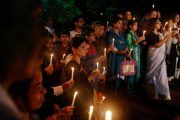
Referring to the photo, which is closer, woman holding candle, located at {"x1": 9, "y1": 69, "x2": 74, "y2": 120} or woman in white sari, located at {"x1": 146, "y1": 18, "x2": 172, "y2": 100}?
woman holding candle, located at {"x1": 9, "y1": 69, "x2": 74, "y2": 120}

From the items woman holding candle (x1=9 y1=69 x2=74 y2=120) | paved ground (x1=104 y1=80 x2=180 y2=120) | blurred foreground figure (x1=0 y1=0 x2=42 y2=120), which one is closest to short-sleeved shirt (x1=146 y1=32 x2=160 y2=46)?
paved ground (x1=104 y1=80 x2=180 y2=120)

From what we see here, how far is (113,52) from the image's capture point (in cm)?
891

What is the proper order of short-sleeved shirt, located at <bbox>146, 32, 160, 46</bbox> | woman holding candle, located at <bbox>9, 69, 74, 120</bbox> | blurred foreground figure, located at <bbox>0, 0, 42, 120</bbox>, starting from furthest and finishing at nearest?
short-sleeved shirt, located at <bbox>146, 32, 160, 46</bbox>, woman holding candle, located at <bbox>9, 69, 74, 120</bbox>, blurred foreground figure, located at <bbox>0, 0, 42, 120</bbox>

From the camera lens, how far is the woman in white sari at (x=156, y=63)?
9078 millimetres

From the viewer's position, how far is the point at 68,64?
17.1 ft

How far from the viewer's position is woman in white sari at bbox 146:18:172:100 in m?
9.08

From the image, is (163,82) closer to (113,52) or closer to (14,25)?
(113,52)

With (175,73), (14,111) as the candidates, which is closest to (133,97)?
(175,73)

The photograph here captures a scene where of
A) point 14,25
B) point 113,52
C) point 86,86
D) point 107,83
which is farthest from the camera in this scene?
point 107,83

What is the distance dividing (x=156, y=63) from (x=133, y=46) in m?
0.82

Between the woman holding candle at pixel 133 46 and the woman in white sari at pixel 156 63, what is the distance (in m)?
0.37

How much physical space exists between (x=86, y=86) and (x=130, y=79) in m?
4.61

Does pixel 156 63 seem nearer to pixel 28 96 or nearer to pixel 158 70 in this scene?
pixel 158 70

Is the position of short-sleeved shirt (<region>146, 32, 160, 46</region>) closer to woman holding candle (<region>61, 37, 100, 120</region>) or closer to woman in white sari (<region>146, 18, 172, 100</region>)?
woman in white sari (<region>146, 18, 172, 100</region>)
